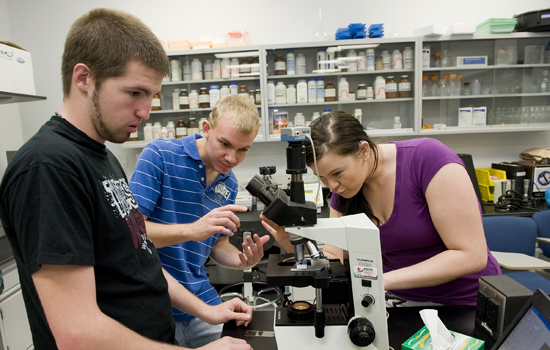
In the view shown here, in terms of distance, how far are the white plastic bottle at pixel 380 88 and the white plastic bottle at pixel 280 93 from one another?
0.82 metres

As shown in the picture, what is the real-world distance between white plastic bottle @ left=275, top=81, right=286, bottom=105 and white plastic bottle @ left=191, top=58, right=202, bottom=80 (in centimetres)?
71

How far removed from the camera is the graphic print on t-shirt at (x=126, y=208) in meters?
0.72

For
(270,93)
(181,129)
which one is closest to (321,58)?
(270,93)

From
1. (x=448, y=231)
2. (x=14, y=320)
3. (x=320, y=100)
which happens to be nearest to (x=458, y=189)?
(x=448, y=231)

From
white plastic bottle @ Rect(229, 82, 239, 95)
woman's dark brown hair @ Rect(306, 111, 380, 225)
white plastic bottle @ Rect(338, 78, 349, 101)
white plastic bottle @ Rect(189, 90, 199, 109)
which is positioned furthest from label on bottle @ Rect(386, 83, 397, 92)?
woman's dark brown hair @ Rect(306, 111, 380, 225)

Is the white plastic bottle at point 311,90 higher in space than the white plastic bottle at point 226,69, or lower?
lower

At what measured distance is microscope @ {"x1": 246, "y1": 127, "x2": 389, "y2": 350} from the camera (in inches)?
31.5

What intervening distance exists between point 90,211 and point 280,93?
2.43 metres

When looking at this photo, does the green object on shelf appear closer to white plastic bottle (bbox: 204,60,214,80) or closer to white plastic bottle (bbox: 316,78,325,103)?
white plastic bottle (bbox: 316,78,325,103)

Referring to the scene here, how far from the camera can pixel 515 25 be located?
2814 mm

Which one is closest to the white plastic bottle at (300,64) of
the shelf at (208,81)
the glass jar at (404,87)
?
the shelf at (208,81)

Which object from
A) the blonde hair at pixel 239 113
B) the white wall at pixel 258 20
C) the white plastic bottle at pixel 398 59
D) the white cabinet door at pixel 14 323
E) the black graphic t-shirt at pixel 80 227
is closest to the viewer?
the black graphic t-shirt at pixel 80 227

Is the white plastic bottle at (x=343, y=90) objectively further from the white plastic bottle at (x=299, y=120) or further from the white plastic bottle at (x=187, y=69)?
the white plastic bottle at (x=187, y=69)

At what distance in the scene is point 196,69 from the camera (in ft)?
9.55
